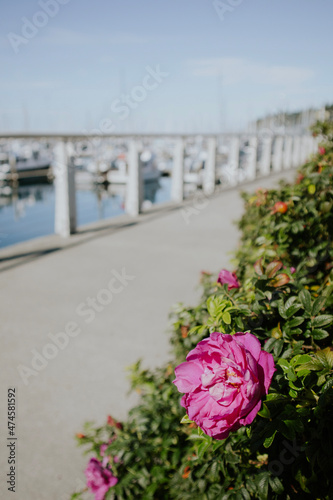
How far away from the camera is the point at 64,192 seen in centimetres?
779

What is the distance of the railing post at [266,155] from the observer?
63.4 feet

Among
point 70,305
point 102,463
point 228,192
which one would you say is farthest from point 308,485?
point 228,192

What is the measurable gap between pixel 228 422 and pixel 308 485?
1.77ft

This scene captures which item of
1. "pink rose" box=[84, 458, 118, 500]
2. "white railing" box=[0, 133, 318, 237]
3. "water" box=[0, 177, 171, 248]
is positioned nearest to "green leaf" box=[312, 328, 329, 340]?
"pink rose" box=[84, 458, 118, 500]

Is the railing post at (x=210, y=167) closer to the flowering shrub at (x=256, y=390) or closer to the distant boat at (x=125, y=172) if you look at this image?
the flowering shrub at (x=256, y=390)

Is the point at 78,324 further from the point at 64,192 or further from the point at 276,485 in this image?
the point at 64,192

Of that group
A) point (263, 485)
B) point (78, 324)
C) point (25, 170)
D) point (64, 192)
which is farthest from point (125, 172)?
point (263, 485)

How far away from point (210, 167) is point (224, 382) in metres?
13.4

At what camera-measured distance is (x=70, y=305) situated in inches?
199

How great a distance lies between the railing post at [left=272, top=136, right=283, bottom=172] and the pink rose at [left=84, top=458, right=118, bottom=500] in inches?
831

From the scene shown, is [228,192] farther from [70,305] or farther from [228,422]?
[228,422]

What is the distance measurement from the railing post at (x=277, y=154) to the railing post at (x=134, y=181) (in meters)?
13.5

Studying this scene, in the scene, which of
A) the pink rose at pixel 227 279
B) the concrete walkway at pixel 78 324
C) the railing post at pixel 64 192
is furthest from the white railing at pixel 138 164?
the pink rose at pixel 227 279

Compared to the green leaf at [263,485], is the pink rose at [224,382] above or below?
above
